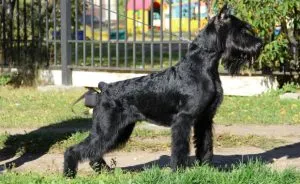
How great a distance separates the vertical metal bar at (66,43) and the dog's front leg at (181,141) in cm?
794

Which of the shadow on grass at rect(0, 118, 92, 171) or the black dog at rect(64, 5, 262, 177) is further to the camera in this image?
the shadow on grass at rect(0, 118, 92, 171)

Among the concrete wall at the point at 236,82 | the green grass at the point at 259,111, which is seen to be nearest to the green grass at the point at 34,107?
the concrete wall at the point at 236,82

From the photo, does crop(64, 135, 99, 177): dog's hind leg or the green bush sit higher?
the green bush

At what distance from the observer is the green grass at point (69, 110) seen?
10.5 m

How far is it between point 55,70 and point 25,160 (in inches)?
244

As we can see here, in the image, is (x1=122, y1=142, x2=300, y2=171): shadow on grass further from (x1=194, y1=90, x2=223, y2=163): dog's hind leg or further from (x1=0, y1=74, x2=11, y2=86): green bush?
(x1=0, y1=74, x2=11, y2=86): green bush

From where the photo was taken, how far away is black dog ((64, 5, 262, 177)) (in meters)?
6.48

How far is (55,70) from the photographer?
1436 cm

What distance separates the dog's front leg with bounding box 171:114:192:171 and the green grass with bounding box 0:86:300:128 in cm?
400

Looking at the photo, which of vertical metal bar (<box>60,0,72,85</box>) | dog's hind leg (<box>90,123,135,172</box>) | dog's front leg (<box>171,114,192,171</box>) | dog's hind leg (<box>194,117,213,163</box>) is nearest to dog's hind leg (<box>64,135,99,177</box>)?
dog's hind leg (<box>90,123,135,172</box>)

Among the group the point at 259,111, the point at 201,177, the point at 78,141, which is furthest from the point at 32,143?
the point at 259,111

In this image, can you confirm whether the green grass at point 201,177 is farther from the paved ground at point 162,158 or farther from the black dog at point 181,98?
the paved ground at point 162,158

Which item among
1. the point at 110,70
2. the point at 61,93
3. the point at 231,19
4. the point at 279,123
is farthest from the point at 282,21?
the point at 231,19

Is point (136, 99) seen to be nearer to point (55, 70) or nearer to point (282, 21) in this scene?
point (282, 21)
